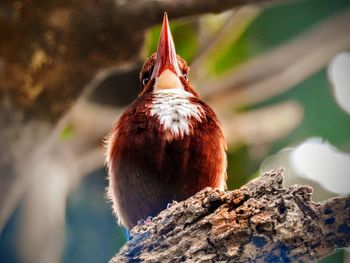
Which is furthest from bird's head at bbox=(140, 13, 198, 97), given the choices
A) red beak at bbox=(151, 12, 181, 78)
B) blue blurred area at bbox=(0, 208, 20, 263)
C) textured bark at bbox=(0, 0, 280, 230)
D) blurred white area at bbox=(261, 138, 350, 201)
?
blue blurred area at bbox=(0, 208, 20, 263)

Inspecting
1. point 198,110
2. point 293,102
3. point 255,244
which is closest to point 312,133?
point 293,102

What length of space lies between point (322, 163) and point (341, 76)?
7.1 inches

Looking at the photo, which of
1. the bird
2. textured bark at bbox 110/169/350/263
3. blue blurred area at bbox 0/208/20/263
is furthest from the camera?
blue blurred area at bbox 0/208/20/263

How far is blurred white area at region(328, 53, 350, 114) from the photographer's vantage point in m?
1.12

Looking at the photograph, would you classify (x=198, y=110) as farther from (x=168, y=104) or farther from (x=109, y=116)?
(x=109, y=116)

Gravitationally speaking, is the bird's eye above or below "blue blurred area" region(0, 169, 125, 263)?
above

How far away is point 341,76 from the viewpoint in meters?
1.13

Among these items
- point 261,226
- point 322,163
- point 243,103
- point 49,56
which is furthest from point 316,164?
point 49,56

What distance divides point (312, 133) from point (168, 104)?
28 cm

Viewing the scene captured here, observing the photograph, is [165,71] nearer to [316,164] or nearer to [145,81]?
[145,81]

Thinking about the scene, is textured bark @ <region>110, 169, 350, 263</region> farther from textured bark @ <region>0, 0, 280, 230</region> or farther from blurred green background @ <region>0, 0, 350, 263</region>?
textured bark @ <region>0, 0, 280, 230</region>

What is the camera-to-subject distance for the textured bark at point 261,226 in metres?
0.83

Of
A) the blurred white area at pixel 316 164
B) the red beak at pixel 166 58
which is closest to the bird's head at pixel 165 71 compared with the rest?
the red beak at pixel 166 58

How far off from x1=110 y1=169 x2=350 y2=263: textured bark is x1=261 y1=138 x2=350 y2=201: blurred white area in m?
0.18
